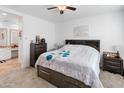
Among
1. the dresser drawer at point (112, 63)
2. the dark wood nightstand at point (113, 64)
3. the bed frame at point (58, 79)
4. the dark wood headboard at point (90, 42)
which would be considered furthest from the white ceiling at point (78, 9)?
the bed frame at point (58, 79)

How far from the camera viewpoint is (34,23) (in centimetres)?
436

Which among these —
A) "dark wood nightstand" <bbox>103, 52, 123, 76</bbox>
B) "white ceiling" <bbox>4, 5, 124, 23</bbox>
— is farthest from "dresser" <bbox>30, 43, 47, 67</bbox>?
"dark wood nightstand" <bbox>103, 52, 123, 76</bbox>

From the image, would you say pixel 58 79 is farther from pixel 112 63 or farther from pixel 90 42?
pixel 90 42

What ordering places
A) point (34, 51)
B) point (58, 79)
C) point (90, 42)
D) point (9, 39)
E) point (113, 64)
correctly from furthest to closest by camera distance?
1. point (9, 39)
2. point (90, 42)
3. point (34, 51)
4. point (113, 64)
5. point (58, 79)

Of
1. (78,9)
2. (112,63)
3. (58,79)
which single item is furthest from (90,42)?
(58,79)

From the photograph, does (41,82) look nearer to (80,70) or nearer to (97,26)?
(80,70)

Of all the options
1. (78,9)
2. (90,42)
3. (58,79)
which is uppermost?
(78,9)

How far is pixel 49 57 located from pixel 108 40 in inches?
98.4

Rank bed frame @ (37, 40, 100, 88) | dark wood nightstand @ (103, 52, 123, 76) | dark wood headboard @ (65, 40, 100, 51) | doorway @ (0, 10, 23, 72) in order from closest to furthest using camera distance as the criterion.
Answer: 1. bed frame @ (37, 40, 100, 88)
2. dark wood nightstand @ (103, 52, 123, 76)
3. dark wood headboard @ (65, 40, 100, 51)
4. doorway @ (0, 10, 23, 72)

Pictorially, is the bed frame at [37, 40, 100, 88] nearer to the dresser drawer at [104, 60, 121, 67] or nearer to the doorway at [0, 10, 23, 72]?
the dresser drawer at [104, 60, 121, 67]

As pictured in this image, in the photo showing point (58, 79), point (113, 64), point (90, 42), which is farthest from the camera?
point (90, 42)

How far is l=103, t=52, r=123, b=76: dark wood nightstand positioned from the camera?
3154mm

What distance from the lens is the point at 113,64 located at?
129 inches

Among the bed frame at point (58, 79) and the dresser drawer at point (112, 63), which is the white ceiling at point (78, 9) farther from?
the bed frame at point (58, 79)
